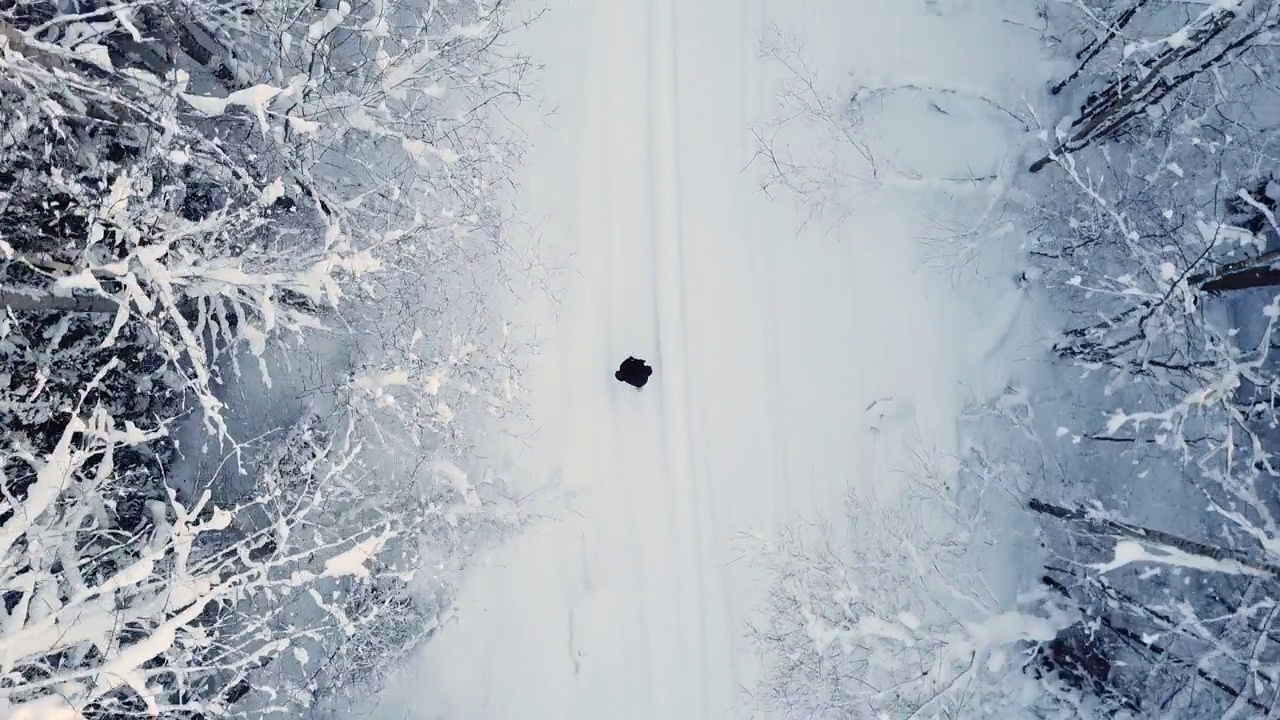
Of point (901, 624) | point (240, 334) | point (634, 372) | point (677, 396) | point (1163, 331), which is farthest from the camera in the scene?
point (677, 396)

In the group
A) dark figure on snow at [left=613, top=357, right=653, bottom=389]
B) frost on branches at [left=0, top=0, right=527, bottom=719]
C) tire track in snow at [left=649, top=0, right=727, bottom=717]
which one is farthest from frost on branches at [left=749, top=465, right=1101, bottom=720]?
frost on branches at [left=0, top=0, right=527, bottom=719]

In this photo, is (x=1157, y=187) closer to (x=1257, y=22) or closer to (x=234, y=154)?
(x=1257, y=22)

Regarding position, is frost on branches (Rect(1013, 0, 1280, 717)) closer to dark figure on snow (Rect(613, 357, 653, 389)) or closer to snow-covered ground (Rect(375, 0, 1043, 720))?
snow-covered ground (Rect(375, 0, 1043, 720))

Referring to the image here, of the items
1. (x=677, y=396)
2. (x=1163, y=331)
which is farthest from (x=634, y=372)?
(x=1163, y=331)

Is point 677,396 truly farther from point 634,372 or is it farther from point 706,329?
point 706,329

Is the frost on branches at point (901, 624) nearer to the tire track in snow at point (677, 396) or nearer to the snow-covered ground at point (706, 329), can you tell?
the snow-covered ground at point (706, 329)
